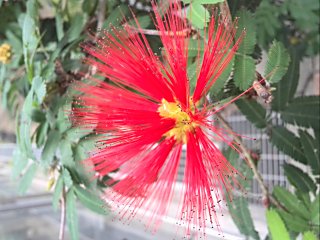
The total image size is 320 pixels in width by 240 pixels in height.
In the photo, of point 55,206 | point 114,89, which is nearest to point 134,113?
point 114,89

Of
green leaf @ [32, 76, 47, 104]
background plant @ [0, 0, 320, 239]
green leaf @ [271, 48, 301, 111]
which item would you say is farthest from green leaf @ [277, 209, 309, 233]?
green leaf @ [32, 76, 47, 104]

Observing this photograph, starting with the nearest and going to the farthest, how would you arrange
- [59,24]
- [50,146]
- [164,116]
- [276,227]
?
[164,116] < [276,227] < [50,146] < [59,24]

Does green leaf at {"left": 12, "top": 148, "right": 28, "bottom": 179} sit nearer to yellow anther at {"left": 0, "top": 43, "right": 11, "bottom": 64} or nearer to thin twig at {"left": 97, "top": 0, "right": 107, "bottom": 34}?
yellow anther at {"left": 0, "top": 43, "right": 11, "bottom": 64}

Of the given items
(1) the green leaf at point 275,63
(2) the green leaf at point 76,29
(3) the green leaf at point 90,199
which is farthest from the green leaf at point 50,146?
(1) the green leaf at point 275,63

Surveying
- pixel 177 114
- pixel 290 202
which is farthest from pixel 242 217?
pixel 177 114

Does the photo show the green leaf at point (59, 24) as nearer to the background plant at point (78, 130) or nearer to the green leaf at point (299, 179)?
the background plant at point (78, 130)

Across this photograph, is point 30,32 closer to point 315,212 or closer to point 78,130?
point 78,130

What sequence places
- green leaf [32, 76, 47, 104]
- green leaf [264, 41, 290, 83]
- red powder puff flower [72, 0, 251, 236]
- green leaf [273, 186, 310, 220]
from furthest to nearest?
green leaf [273, 186, 310, 220]
green leaf [32, 76, 47, 104]
green leaf [264, 41, 290, 83]
red powder puff flower [72, 0, 251, 236]
